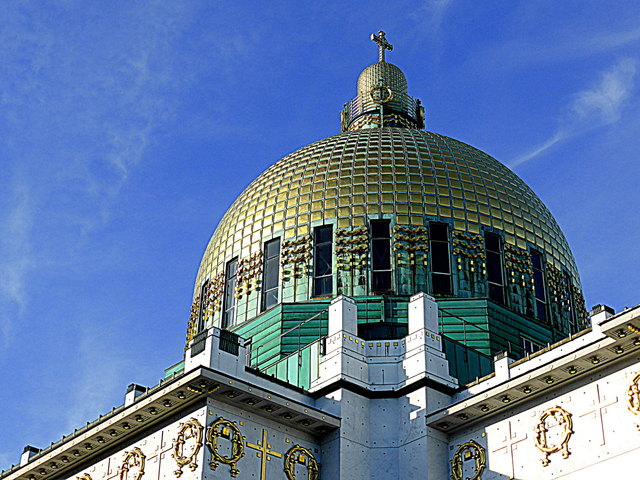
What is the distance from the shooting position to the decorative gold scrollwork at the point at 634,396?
25.9 m

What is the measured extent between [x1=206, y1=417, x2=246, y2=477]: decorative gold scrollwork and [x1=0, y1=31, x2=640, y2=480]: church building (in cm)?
4

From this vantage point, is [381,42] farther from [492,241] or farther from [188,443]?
[188,443]

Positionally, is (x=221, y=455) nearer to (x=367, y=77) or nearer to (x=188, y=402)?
(x=188, y=402)

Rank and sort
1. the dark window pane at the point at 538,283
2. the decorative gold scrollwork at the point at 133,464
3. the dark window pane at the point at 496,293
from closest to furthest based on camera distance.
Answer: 1. the decorative gold scrollwork at the point at 133,464
2. the dark window pane at the point at 496,293
3. the dark window pane at the point at 538,283

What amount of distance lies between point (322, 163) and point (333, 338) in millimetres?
11149

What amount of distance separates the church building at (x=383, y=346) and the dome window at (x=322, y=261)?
7cm

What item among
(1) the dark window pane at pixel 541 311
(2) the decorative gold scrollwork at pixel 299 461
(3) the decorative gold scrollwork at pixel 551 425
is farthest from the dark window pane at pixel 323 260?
(3) the decorative gold scrollwork at pixel 551 425

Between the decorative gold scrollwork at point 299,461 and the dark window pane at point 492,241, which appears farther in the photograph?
the dark window pane at point 492,241

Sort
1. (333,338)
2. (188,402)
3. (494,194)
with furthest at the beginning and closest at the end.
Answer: (494,194), (333,338), (188,402)

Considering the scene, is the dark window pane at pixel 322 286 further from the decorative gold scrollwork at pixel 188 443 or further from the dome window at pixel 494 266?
the decorative gold scrollwork at pixel 188 443

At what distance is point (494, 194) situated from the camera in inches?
1646

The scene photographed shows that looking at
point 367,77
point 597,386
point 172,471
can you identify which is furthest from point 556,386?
point 367,77

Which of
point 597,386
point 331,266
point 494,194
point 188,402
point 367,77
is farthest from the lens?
point 367,77

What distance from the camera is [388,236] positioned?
1540 inches
